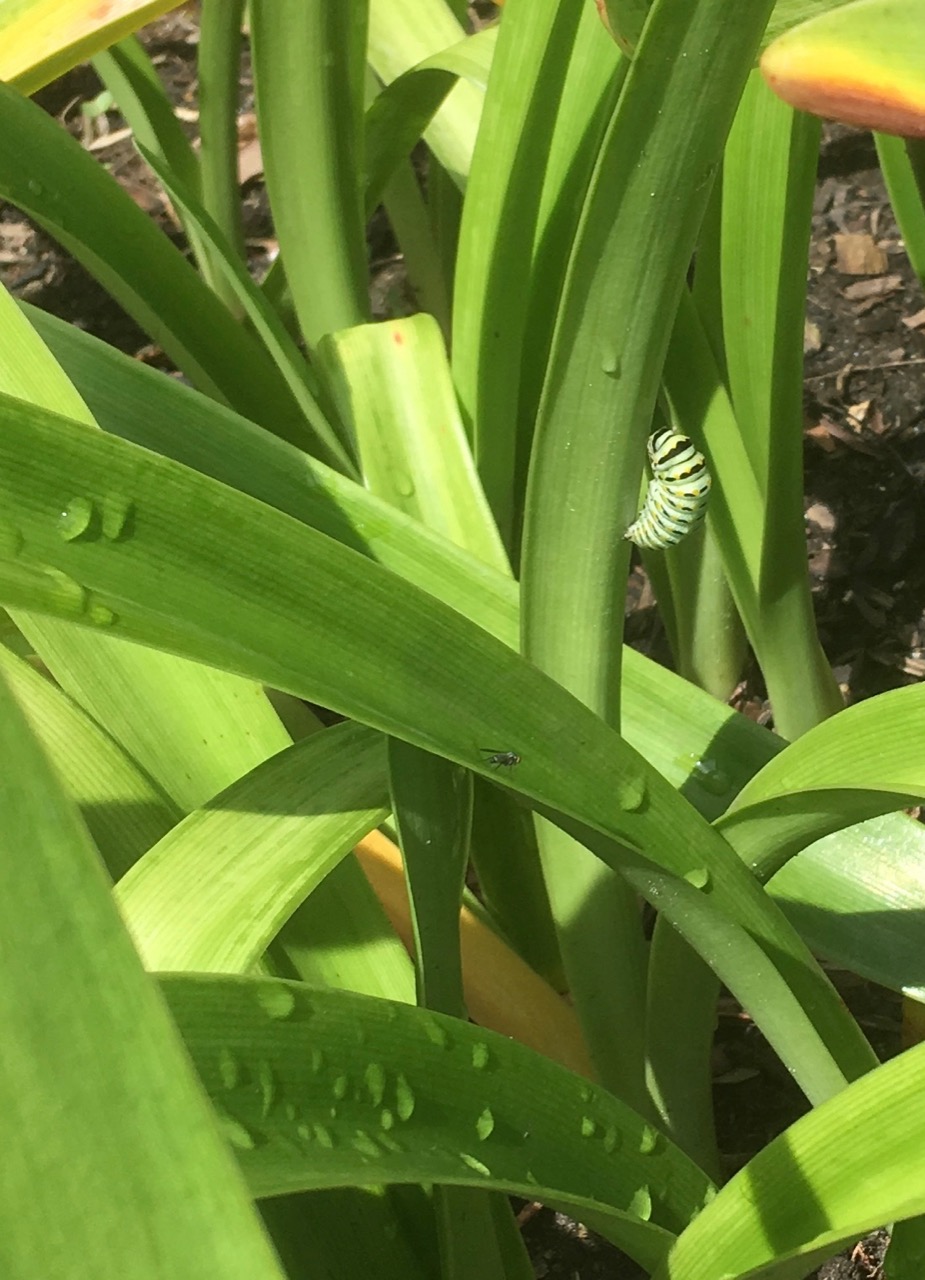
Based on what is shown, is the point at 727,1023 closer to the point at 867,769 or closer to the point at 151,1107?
the point at 867,769

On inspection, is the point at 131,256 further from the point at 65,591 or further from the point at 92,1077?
the point at 92,1077

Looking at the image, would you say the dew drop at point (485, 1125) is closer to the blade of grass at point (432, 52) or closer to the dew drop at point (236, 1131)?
the dew drop at point (236, 1131)

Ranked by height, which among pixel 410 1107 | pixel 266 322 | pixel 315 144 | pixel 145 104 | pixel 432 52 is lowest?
pixel 410 1107

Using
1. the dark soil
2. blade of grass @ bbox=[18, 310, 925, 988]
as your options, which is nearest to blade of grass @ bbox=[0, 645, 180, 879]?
blade of grass @ bbox=[18, 310, 925, 988]

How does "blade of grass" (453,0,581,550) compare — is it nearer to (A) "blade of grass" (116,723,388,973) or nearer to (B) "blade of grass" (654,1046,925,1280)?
(A) "blade of grass" (116,723,388,973)

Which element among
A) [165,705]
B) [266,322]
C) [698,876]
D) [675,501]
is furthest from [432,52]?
[698,876]

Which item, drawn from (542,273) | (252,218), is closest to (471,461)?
(542,273)

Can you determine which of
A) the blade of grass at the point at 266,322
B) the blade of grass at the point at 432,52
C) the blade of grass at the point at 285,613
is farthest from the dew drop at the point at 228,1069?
the blade of grass at the point at 432,52
